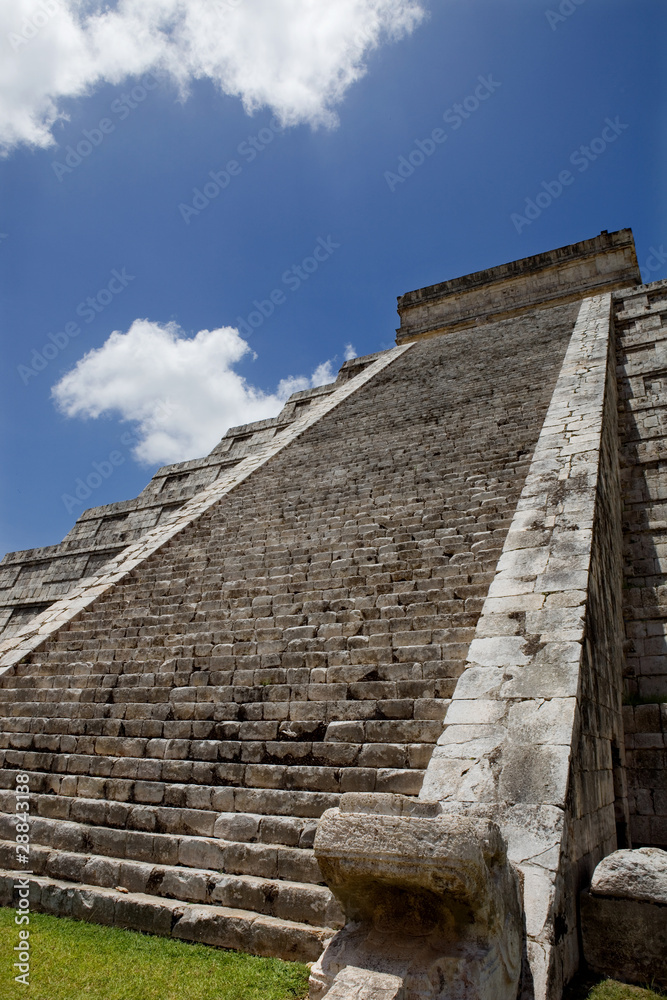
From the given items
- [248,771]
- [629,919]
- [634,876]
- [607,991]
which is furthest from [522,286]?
[607,991]

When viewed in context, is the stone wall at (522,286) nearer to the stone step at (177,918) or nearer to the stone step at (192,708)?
the stone step at (192,708)

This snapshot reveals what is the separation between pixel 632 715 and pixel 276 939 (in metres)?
3.72

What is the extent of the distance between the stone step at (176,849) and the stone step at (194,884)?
5 centimetres

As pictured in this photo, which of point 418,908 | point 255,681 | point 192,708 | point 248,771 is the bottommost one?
point 418,908

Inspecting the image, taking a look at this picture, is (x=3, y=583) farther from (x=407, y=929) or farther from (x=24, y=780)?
(x=407, y=929)

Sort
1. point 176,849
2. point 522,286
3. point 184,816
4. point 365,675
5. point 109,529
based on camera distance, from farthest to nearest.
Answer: point 522,286, point 109,529, point 365,675, point 184,816, point 176,849

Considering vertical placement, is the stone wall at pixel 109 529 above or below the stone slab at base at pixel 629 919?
above

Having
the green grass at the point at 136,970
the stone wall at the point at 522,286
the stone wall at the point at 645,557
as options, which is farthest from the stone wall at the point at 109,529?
the green grass at the point at 136,970

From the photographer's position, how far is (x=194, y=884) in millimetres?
3777

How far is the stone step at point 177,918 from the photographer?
3.28m

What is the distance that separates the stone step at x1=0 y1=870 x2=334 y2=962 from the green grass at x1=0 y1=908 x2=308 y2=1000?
0.21 feet

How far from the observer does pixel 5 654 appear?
694 centimetres

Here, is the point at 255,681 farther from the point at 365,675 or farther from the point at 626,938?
the point at 626,938

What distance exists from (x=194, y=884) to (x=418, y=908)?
2.03 meters
